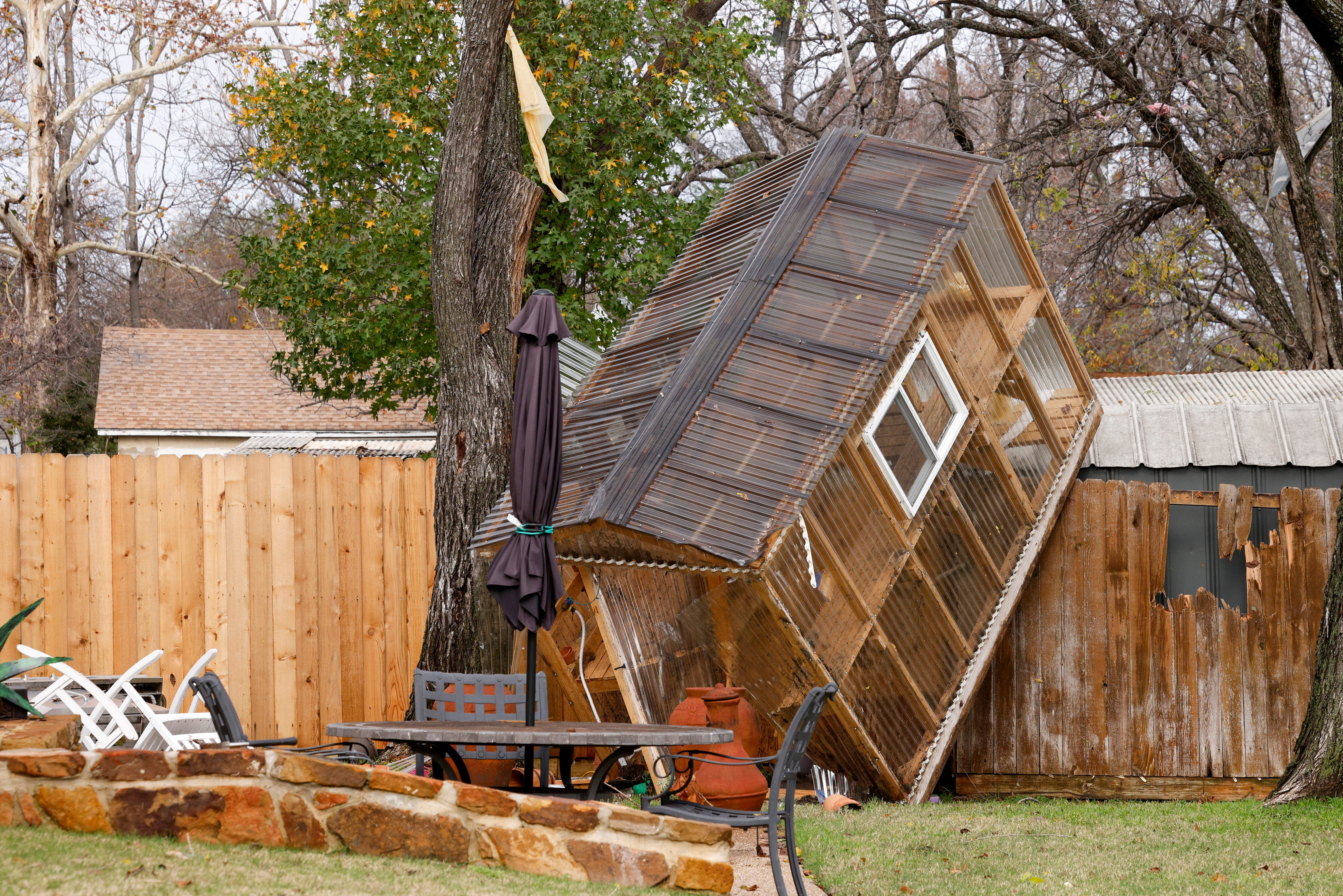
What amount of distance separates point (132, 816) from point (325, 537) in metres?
4.43

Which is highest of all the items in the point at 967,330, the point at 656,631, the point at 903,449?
the point at 967,330

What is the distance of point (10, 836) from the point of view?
396 cm

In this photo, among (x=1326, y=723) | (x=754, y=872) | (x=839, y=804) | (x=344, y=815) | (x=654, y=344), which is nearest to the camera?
(x=344, y=815)

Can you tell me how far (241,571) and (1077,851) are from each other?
233 inches

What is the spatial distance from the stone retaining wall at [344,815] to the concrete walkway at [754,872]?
15.7 inches

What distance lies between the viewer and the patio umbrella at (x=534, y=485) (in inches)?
202

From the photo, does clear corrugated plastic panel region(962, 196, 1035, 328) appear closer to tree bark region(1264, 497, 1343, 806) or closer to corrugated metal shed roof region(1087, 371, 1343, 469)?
corrugated metal shed roof region(1087, 371, 1343, 469)

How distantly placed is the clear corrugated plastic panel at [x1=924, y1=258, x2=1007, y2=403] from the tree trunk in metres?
2.93

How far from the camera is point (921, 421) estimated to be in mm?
6805

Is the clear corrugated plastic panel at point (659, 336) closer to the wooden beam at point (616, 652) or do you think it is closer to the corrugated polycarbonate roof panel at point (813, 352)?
the corrugated polycarbonate roof panel at point (813, 352)

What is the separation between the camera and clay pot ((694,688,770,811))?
6.21m

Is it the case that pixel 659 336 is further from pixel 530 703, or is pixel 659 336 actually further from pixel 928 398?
pixel 530 703

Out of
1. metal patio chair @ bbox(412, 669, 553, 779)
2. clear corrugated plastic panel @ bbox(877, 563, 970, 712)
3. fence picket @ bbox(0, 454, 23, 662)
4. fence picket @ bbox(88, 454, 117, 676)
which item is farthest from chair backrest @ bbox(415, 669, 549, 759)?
fence picket @ bbox(0, 454, 23, 662)

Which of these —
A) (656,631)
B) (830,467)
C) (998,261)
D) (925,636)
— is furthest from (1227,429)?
(656,631)
